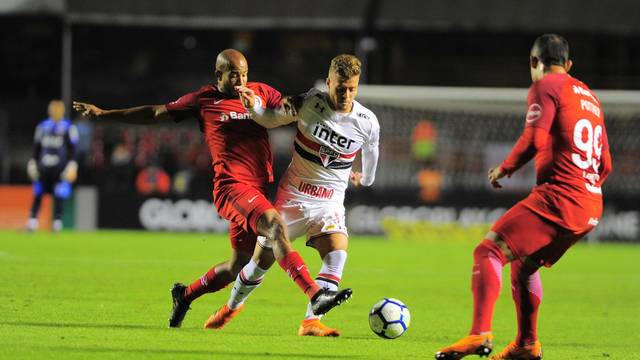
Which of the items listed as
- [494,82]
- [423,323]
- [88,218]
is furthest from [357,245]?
[494,82]

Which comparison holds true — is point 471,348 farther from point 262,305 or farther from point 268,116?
point 262,305

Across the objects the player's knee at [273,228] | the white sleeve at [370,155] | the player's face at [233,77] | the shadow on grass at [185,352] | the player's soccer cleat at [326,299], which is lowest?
the shadow on grass at [185,352]

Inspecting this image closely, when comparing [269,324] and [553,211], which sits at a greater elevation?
[553,211]

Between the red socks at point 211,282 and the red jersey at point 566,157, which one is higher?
the red jersey at point 566,157

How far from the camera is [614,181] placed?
2195cm

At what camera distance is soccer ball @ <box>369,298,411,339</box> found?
7.91 metres

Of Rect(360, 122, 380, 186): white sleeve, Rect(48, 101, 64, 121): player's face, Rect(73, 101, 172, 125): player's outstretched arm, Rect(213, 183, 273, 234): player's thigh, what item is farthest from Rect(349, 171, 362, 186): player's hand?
Rect(48, 101, 64, 121): player's face

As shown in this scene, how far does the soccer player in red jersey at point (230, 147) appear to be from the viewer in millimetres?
8148

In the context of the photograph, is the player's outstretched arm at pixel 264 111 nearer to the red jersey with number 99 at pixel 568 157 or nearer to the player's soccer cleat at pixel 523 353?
the red jersey with number 99 at pixel 568 157

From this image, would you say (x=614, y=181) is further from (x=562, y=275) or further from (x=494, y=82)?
(x=494, y=82)

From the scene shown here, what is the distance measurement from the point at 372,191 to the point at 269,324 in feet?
41.7

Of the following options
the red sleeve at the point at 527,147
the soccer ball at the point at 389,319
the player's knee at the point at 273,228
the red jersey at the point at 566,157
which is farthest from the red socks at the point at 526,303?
the player's knee at the point at 273,228

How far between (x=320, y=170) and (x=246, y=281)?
926 millimetres

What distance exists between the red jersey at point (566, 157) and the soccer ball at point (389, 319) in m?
1.46
